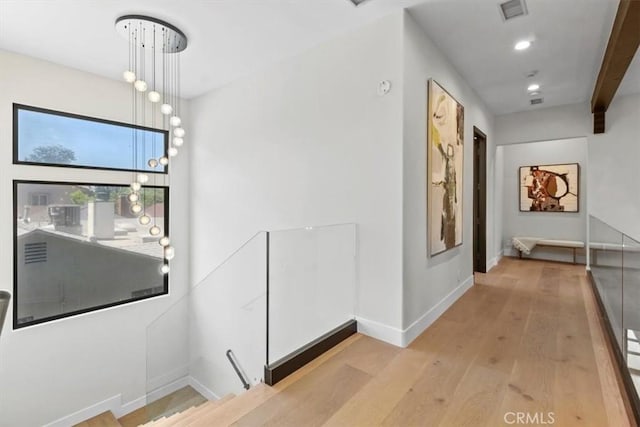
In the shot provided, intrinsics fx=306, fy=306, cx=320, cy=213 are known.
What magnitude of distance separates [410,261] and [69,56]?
4.50 metres

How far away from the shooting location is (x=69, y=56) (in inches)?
142

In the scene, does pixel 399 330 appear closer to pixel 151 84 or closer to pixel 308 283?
pixel 308 283

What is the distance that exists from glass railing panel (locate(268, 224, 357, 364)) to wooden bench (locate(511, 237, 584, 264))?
527cm

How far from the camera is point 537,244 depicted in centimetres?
640

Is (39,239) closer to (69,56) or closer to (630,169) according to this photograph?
(69,56)

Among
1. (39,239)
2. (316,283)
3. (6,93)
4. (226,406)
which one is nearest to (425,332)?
(316,283)

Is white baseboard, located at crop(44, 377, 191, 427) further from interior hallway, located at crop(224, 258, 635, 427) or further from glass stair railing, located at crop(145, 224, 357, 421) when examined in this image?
interior hallway, located at crop(224, 258, 635, 427)

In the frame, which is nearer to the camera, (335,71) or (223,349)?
(335,71)

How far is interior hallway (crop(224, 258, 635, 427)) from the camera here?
5.99 feet

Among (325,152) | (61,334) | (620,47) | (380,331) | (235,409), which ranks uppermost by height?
(620,47)

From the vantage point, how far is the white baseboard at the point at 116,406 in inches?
150

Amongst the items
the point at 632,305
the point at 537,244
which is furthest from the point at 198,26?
the point at 537,244

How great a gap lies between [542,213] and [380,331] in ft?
19.2

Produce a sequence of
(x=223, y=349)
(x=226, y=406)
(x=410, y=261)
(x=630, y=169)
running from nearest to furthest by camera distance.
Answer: (x=226, y=406) → (x=410, y=261) → (x=223, y=349) → (x=630, y=169)
